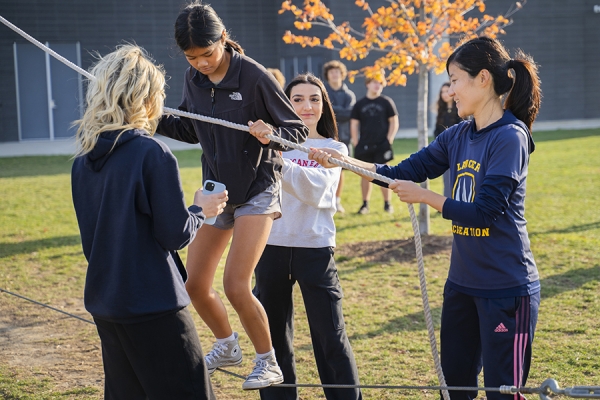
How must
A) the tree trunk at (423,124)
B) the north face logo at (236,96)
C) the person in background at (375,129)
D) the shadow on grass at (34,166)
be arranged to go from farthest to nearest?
1. the shadow on grass at (34,166)
2. the person in background at (375,129)
3. the tree trunk at (423,124)
4. the north face logo at (236,96)

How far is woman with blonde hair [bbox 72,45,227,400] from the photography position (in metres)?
2.50

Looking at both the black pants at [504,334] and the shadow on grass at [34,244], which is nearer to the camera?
the black pants at [504,334]

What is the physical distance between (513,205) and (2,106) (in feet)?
66.5

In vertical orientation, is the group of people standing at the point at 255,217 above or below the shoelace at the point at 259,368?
above

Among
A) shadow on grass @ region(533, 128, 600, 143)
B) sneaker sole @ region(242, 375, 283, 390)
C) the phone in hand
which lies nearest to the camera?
the phone in hand

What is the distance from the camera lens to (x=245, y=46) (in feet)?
73.3

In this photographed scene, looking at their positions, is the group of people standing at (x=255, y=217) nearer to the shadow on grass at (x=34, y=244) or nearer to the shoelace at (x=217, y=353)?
the shoelace at (x=217, y=353)

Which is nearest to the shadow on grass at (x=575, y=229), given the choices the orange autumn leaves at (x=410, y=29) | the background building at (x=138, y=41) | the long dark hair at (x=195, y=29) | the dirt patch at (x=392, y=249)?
the dirt patch at (x=392, y=249)

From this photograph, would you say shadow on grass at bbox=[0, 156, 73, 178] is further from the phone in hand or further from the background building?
the phone in hand

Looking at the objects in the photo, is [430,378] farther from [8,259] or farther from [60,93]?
[60,93]

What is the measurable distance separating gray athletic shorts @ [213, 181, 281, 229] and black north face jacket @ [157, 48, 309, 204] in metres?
0.03

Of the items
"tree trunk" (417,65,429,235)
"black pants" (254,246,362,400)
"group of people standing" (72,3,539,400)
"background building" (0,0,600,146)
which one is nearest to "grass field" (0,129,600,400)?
"tree trunk" (417,65,429,235)

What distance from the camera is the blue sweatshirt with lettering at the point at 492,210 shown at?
2664 mm

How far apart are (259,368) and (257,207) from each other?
0.75 meters
